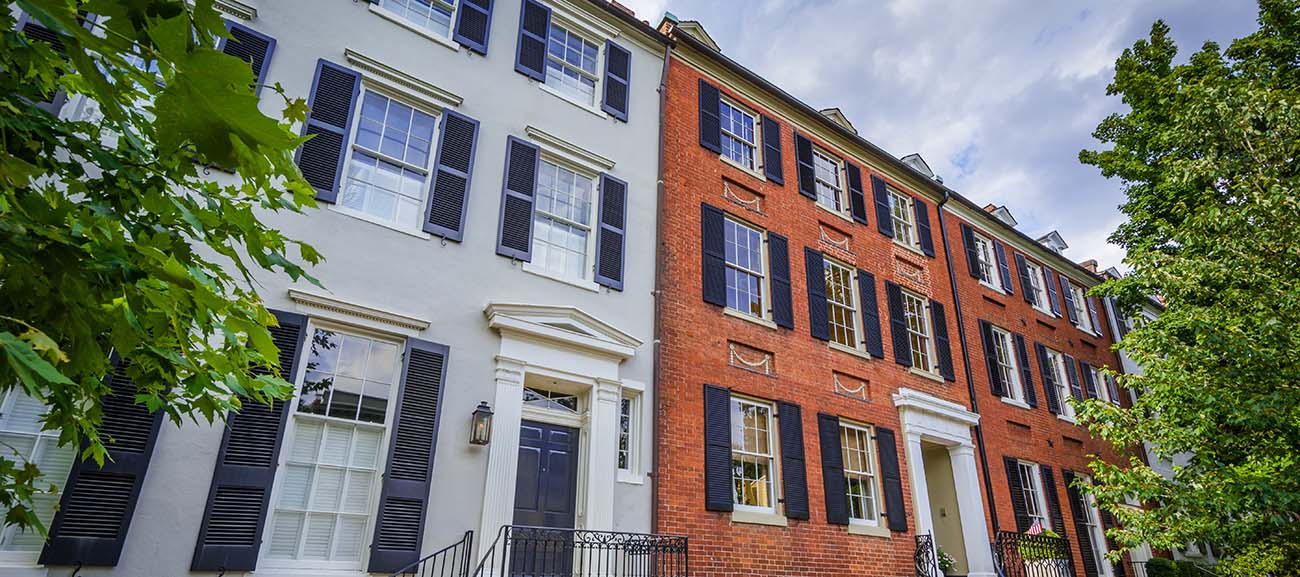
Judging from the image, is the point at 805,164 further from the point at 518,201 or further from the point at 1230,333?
the point at 1230,333

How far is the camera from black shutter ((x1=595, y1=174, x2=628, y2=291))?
9.04 meters

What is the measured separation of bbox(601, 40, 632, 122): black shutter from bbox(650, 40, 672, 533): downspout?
65 centimetres

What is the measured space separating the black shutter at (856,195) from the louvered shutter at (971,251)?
3.62 meters

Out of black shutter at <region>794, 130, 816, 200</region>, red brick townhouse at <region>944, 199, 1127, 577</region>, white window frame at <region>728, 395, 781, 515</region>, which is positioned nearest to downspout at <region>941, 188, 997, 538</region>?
red brick townhouse at <region>944, 199, 1127, 577</region>

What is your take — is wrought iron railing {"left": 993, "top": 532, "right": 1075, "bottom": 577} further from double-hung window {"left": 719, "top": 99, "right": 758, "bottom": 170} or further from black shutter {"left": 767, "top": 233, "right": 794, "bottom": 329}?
double-hung window {"left": 719, "top": 99, "right": 758, "bottom": 170}

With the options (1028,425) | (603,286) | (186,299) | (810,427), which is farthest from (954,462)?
(186,299)

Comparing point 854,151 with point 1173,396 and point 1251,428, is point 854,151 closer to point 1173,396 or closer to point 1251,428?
point 1173,396

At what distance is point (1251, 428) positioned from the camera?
9375 mm

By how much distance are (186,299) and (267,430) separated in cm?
438

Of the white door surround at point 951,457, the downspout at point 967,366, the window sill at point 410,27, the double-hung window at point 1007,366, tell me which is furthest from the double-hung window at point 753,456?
the double-hung window at point 1007,366

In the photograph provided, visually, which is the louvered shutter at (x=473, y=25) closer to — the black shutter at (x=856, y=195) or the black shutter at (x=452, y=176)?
the black shutter at (x=452, y=176)

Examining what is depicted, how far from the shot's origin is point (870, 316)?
1230cm

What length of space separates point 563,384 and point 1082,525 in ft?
40.2

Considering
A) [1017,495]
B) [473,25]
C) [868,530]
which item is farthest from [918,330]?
[473,25]
